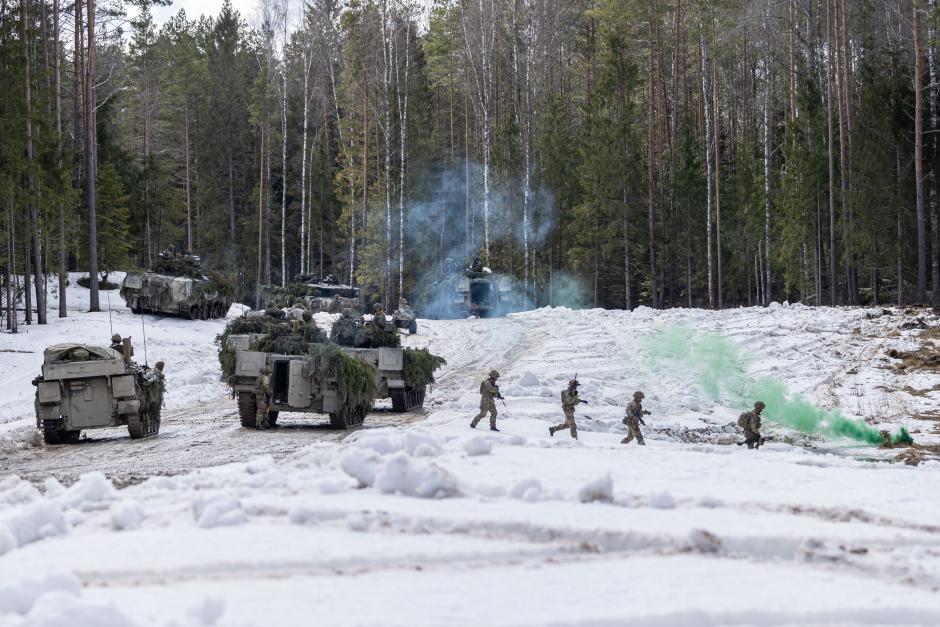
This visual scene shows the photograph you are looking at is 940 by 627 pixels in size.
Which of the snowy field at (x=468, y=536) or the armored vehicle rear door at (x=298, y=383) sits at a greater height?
the armored vehicle rear door at (x=298, y=383)

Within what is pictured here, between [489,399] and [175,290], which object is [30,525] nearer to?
[489,399]

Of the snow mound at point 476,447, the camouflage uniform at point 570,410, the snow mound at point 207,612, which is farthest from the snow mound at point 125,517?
the camouflage uniform at point 570,410

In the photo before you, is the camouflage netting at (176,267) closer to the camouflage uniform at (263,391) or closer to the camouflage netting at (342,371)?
the camouflage uniform at (263,391)

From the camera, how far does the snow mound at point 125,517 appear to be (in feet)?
24.6

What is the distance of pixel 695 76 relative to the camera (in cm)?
5656

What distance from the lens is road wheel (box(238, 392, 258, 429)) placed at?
717 inches

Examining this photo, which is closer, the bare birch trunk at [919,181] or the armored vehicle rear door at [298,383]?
the armored vehicle rear door at [298,383]

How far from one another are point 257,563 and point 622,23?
48.7 metres

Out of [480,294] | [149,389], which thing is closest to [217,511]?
[149,389]

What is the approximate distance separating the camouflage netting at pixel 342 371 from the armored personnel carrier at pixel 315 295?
19.0 metres

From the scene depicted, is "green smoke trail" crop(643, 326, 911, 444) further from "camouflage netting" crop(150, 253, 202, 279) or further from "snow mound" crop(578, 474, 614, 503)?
"camouflage netting" crop(150, 253, 202, 279)

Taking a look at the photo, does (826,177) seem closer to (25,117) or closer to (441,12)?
(25,117)

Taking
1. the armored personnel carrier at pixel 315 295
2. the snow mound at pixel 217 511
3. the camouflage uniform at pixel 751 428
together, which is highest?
the armored personnel carrier at pixel 315 295

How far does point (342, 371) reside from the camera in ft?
58.9
